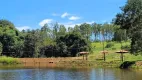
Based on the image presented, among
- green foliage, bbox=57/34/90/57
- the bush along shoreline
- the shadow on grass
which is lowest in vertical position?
the shadow on grass

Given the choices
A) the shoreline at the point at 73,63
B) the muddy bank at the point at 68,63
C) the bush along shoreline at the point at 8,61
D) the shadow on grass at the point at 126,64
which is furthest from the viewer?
the bush along shoreline at the point at 8,61

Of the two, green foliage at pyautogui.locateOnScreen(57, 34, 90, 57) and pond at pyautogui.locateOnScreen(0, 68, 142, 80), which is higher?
green foliage at pyautogui.locateOnScreen(57, 34, 90, 57)

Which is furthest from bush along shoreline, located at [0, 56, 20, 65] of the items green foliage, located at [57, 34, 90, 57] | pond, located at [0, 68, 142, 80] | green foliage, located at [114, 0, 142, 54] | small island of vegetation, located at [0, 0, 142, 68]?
pond, located at [0, 68, 142, 80]

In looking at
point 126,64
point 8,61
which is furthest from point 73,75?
point 8,61

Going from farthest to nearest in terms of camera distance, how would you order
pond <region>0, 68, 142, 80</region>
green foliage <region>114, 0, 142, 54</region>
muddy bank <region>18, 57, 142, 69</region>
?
1. muddy bank <region>18, 57, 142, 69</region>
2. green foliage <region>114, 0, 142, 54</region>
3. pond <region>0, 68, 142, 80</region>

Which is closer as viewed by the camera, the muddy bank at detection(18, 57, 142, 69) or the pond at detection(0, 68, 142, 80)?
the pond at detection(0, 68, 142, 80)

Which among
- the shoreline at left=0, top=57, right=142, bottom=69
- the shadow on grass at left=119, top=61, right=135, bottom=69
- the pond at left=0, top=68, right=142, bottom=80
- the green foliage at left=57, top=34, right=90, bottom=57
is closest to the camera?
the pond at left=0, top=68, right=142, bottom=80

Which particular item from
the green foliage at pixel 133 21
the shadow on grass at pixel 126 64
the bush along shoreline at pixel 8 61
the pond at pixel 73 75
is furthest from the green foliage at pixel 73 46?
the pond at pixel 73 75

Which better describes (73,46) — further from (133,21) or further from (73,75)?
(73,75)

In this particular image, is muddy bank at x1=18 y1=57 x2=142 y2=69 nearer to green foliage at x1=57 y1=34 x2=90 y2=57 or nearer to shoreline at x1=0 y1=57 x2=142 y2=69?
shoreline at x1=0 y1=57 x2=142 y2=69

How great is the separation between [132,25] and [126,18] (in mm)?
2700

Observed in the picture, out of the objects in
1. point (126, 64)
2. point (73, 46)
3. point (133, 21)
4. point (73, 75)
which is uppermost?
point (133, 21)

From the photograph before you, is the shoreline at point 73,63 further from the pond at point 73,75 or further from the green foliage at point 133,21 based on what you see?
the pond at point 73,75

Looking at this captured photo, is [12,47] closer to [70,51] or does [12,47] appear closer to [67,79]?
[70,51]
